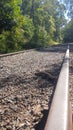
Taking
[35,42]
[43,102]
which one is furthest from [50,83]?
[35,42]

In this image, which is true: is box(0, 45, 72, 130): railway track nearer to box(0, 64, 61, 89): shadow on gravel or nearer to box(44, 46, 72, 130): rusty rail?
box(0, 64, 61, 89): shadow on gravel

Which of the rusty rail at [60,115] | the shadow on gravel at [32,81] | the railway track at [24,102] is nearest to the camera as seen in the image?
the rusty rail at [60,115]

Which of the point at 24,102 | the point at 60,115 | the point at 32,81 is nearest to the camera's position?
the point at 60,115

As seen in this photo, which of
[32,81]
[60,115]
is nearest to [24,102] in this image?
[60,115]

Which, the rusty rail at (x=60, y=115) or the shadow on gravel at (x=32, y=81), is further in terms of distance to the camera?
the shadow on gravel at (x=32, y=81)

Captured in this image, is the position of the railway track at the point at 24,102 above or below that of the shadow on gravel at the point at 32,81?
above

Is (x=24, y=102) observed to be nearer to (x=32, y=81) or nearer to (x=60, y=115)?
(x=60, y=115)

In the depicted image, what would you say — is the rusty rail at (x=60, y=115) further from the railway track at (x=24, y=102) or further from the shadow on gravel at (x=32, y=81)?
the shadow on gravel at (x=32, y=81)

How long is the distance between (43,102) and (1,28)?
17.9m

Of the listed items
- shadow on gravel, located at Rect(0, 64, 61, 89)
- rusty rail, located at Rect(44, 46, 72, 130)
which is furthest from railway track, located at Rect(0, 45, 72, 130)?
rusty rail, located at Rect(44, 46, 72, 130)

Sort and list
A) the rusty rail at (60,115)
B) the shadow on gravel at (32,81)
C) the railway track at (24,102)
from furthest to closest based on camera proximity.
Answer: the shadow on gravel at (32,81), the railway track at (24,102), the rusty rail at (60,115)

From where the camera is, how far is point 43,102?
400 centimetres

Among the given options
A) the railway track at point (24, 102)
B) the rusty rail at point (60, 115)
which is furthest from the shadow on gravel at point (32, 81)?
the rusty rail at point (60, 115)

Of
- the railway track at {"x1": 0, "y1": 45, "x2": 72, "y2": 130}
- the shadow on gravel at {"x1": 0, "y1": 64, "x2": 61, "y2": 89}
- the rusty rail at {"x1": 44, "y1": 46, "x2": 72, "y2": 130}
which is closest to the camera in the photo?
the rusty rail at {"x1": 44, "y1": 46, "x2": 72, "y2": 130}
